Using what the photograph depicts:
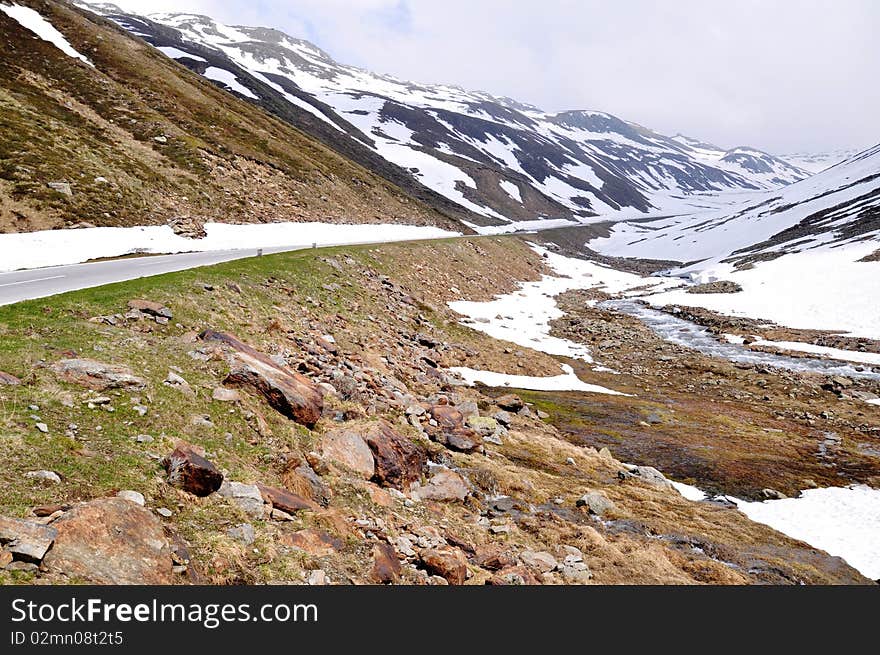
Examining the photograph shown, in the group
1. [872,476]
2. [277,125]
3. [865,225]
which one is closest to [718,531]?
[872,476]

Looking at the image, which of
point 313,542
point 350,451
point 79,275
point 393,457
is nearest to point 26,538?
point 313,542

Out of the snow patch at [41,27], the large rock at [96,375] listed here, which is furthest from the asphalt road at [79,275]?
the snow patch at [41,27]

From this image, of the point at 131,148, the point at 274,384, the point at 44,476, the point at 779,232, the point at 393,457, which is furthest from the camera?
the point at 779,232

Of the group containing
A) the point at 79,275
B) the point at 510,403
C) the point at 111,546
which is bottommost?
the point at 79,275

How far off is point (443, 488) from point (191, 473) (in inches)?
251

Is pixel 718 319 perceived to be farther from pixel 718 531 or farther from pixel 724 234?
pixel 724 234

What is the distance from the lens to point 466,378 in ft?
84.9

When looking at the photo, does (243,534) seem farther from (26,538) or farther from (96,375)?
(96,375)

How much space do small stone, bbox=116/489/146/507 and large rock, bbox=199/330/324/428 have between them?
4.70 m

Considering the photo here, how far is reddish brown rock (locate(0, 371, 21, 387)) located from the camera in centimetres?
872

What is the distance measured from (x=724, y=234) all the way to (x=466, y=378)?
122988 millimetres

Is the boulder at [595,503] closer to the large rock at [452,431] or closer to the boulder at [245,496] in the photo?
the large rock at [452,431]

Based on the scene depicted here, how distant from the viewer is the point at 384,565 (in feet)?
26.6

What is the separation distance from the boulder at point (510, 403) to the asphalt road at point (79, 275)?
54.3 ft
